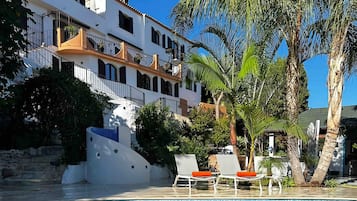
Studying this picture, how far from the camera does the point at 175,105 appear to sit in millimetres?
33219

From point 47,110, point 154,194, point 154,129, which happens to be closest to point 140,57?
point 154,129

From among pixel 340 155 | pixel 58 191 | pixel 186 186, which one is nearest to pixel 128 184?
pixel 186 186

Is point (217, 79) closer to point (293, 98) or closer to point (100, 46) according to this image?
point (293, 98)

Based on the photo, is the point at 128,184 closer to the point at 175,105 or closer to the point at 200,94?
the point at 175,105

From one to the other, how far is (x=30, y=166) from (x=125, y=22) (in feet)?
67.4

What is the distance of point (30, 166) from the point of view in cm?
1567

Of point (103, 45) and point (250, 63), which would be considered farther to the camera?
point (103, 45)

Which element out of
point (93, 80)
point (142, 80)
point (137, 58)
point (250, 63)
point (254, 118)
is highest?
A: point (137, 58)

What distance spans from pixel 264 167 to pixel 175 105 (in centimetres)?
1928

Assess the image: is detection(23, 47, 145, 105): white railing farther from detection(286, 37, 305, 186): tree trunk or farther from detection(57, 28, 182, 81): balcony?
detection(286, 37, 305, 186): tree trunk

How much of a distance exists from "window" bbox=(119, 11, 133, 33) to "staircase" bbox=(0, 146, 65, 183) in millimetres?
18478

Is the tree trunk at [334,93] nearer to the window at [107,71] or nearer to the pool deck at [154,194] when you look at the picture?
the pool deck at [154,194]

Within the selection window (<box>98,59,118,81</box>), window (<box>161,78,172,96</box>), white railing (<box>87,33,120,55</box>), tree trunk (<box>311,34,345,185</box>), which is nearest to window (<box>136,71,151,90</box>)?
window (<box>161,78,172,96</box>)

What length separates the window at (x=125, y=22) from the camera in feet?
110
